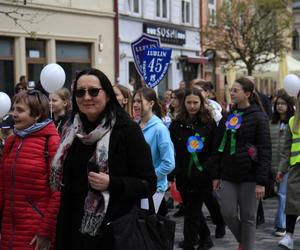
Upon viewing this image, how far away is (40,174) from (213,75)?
92.3 feet

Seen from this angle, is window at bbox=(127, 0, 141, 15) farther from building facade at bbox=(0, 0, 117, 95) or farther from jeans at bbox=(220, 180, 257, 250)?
jeans at bbox=(220, 180, 257, 250)

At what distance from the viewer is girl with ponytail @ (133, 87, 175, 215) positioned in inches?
253

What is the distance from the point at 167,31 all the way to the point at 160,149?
2151cm

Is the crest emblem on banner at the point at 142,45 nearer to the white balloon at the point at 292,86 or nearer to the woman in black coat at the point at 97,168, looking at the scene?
the white balloon at the point at 292,86

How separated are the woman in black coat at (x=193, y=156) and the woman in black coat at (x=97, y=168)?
3.45 m

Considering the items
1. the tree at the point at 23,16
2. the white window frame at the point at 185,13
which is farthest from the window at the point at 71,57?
the white window frame at the point at 185,13

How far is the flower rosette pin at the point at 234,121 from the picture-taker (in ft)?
22.2

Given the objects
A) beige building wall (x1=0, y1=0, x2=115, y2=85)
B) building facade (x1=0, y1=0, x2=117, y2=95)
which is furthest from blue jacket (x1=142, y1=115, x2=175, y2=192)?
beige building wall (x1=0, y1=0, x2=115, y2=85)

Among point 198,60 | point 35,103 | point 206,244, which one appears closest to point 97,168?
point 35,103

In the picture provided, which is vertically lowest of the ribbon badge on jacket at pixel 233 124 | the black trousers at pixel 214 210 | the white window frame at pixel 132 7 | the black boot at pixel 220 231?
the black boot at pixel 220 231

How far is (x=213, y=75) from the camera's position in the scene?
32344 mm

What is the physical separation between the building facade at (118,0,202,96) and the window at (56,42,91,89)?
61.8 inches

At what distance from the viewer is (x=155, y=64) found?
12.2 m

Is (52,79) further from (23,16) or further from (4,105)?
(23,16)
